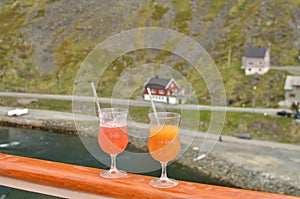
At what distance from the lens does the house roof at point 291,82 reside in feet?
89.2

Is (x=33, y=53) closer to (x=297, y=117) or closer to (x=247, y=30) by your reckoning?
(x=247, y=30)

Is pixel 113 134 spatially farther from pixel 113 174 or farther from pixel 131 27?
pixel 131 27

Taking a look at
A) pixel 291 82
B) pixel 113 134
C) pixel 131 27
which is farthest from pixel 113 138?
pixel 131 27

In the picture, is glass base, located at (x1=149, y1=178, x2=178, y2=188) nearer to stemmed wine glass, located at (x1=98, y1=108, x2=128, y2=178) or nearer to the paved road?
stemmed wine glass, located at (x1=98, y1=108, x2=128, y2=178)

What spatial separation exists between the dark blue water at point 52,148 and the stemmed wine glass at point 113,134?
47.5 ft

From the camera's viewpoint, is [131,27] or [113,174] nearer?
[113,174]

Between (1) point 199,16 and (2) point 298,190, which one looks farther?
(1) point 199,16

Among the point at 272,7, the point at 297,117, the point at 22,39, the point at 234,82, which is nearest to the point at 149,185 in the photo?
the point at 297,117

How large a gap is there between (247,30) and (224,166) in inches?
843

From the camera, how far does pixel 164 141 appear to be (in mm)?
1505

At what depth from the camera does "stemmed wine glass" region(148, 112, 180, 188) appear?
150cm

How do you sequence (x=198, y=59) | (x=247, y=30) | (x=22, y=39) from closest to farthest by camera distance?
(x=198, y=59)
(x=247, y=30)
(x=22, y=39)

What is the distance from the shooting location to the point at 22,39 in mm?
47000

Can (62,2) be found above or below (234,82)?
above
